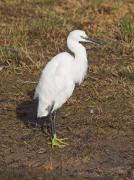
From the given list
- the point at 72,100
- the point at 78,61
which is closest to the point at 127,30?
the point at 72,100

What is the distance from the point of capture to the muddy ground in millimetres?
8047

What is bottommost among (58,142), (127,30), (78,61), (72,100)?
(58,142)

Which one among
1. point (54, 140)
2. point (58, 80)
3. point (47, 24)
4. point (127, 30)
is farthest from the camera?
point (47, 24)

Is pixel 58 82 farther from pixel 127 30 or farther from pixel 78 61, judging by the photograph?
pixel 127 30

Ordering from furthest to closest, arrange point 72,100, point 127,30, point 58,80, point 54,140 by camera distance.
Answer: point 127,30 < point 72,100 < point 54,140 < point 58,80

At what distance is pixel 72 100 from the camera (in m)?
9.63

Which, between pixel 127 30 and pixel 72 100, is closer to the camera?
pixel 72 100

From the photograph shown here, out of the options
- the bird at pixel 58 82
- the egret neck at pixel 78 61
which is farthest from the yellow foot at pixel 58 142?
the egret neck at pixel 78 61

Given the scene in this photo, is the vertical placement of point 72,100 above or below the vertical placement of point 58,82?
below

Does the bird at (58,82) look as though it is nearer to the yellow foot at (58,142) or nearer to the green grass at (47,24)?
the yellow foot at (58,142)

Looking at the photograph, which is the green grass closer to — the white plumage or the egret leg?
the white plumage

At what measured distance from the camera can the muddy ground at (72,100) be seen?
26.4 feet

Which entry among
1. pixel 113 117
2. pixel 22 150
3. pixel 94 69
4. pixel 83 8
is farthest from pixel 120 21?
pixel 22 150

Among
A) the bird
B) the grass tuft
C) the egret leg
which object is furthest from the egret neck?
the grass tuft
